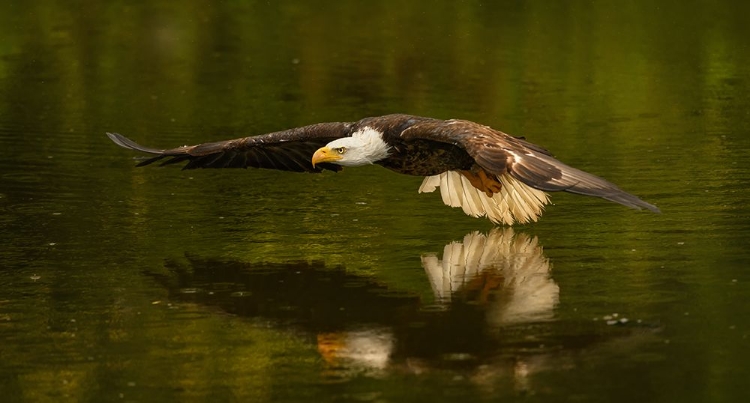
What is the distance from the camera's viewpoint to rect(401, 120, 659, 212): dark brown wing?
9.33m

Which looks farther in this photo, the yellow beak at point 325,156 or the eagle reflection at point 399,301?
the yellow beak at point 325,156

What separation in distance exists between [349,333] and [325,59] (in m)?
14.7

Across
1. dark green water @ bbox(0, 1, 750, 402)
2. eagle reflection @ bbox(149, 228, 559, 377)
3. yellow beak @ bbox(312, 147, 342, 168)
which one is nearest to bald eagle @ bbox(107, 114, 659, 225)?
yellow beak @ bbox(312, 147, 342, 168)

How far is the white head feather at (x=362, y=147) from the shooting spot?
11.4 m

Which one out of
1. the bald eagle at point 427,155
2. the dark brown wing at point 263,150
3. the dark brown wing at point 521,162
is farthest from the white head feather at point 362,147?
the dark brown wing at point 521,162

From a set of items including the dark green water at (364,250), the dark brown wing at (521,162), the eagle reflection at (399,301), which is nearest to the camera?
the dark green water at (364,250)

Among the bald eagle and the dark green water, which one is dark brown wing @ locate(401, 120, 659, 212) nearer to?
the bald eagle

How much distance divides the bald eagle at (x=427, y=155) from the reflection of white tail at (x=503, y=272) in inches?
11.8

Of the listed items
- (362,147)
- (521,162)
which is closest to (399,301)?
(521,162)

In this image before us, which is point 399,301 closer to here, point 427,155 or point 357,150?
point 427,155

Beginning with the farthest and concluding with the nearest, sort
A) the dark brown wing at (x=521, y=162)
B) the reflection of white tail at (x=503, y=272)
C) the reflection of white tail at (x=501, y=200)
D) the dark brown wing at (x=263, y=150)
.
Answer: the dark brown wing at (x=263, y=150)
the reflection of white tail at (x=501, y=200)
the dark brown wing at (x=521, y=162)
the reflection of white tail at (x=503, y=272)

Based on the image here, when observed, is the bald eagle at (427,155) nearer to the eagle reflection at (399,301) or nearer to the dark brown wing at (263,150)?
the dark brown wing at (263,150)

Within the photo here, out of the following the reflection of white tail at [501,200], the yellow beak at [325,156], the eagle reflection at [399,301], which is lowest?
the eagle reflection at [399,301]

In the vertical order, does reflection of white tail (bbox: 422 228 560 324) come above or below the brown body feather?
below
